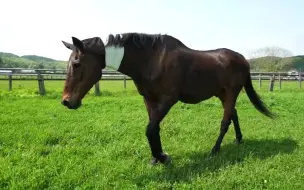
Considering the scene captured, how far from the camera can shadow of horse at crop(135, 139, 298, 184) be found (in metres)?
4.01

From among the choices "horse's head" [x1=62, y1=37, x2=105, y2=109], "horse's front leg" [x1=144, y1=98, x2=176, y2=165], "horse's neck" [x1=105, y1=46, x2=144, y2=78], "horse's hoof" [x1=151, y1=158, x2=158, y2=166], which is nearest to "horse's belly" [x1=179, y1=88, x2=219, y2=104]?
"horse's front leg" [x1=144, y1=98, x2=176, y2=165]

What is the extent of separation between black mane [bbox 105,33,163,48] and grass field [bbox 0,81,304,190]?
1.73 m

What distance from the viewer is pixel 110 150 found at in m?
4.95

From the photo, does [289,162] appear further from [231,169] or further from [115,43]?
[115,43]

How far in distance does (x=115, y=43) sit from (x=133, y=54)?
1.04 feet

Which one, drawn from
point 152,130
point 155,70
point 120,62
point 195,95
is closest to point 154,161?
point 152,130

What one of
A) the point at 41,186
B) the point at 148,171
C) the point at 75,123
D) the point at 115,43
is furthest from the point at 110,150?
the point at 75,123

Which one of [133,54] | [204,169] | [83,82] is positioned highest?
[133,54]

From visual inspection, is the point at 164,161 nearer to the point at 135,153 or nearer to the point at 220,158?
the point at 135,153

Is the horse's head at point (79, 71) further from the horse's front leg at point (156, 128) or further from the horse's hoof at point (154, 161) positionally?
the horse's hoof at point (154, 161)

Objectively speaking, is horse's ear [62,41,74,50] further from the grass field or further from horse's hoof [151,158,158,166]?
horse's hoof [151,158,158,166]

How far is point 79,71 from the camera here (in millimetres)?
3762

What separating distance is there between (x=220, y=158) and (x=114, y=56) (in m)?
2.32

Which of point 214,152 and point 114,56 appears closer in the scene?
point 114,56
